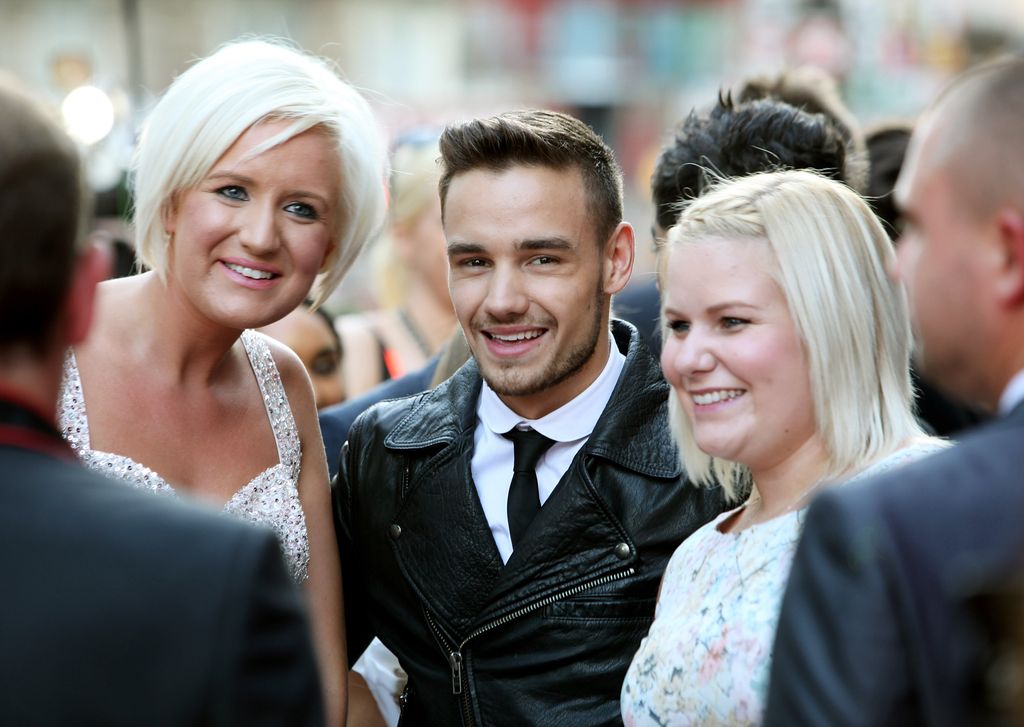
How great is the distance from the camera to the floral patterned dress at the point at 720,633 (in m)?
2.49

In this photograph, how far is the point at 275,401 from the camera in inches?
145

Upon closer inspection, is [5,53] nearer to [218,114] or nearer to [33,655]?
[218,114]

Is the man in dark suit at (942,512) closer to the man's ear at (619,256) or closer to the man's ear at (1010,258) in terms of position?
the man's ear at (1010,258)

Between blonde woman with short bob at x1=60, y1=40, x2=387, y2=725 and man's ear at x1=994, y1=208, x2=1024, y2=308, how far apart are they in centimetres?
199

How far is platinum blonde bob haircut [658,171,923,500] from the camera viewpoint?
8.93 ft

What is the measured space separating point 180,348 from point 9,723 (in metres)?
1.95

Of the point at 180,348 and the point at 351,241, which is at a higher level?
the point at 351,241

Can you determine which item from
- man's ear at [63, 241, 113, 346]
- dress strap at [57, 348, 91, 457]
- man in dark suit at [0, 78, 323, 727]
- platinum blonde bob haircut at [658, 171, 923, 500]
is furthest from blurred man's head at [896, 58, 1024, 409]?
dress strap at [57, 348, 91, 457]

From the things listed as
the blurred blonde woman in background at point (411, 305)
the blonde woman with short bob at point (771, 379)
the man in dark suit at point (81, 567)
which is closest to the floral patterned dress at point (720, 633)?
the blonde woman with short bob at point (771, 379)

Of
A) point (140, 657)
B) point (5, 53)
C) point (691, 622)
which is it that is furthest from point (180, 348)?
point (5, 53)

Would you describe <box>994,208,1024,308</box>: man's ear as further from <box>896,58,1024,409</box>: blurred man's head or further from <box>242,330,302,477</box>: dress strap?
<box>242,330,302,477</box>: dress strap

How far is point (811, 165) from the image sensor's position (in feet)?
13.2

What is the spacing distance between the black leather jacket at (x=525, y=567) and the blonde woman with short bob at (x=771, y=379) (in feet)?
1.08

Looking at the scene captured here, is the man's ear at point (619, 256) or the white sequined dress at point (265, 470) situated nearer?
the white sequined dress at point (265, 470)
